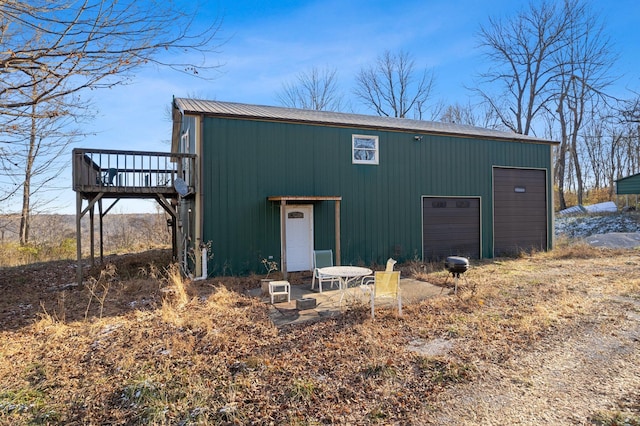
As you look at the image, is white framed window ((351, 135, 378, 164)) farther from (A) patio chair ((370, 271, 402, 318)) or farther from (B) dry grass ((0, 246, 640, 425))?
(A) patio chair ((370, 271, 402, 318))

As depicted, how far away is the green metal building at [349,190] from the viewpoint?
29.0 feet

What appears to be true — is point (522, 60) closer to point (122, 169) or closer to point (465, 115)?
point (465, 115)

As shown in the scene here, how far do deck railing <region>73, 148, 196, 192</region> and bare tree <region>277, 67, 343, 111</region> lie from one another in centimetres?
1644

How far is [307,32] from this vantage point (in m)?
7.02

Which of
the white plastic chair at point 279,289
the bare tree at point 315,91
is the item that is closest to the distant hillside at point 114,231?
the white plastic chair at point 279,289

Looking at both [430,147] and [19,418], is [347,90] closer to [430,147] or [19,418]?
[430,147]

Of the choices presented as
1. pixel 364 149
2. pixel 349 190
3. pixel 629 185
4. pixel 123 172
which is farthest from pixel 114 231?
pixel 629 185

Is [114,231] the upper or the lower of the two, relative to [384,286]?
upper

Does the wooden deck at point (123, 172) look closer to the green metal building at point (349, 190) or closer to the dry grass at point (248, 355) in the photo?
the green metal building at point (349, 190)

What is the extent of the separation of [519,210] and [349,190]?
20.9 feet

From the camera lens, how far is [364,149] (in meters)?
10.4

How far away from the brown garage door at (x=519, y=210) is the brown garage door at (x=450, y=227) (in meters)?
0.87

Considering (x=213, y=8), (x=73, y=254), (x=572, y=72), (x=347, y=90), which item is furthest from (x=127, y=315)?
(x=572, y=72)

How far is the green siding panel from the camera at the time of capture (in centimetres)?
887
